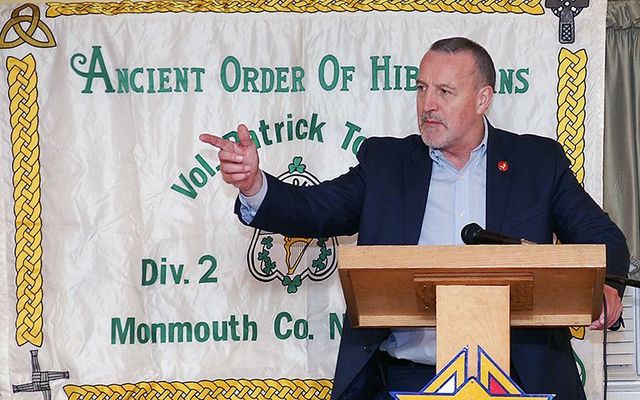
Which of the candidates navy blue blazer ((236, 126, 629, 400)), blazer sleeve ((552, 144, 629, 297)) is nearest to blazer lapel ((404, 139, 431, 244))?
navy blue blazer ((236, 126, 629, 400))

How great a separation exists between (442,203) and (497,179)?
0.54 ft

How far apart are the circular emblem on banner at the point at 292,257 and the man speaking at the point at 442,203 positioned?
53cm

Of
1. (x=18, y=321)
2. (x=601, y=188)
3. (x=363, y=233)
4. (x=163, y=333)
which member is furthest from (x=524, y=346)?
(x=18, y=321)

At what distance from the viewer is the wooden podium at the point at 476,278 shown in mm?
2090

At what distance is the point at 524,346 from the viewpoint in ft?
8.86

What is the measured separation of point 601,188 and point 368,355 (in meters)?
1.26

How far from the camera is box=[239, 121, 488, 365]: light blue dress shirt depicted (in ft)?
9.20

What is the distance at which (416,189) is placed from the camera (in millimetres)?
2918

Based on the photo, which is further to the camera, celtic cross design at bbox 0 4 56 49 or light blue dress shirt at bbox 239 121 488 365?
celtic cross design at bbox 0 4 56 49

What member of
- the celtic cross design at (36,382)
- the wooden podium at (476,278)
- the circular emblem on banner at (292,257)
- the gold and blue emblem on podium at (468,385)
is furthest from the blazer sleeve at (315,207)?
the celtic cross design at (36,382)

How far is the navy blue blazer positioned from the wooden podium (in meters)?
0.51

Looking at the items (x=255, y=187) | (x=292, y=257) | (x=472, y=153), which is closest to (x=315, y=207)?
(x=255, y=187)

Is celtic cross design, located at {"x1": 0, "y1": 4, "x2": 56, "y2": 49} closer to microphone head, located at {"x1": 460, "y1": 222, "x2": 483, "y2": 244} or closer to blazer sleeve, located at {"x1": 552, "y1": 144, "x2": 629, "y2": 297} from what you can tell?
blazer sleeve, located at {"x1": 552, "y1": 144, "x2": 629, "y2": 297}

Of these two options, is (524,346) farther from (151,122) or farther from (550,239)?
(151,122)
